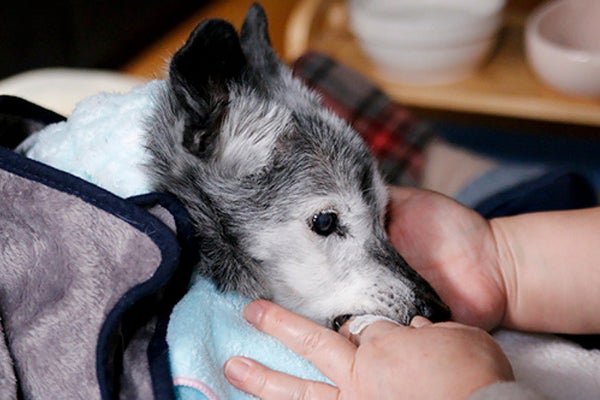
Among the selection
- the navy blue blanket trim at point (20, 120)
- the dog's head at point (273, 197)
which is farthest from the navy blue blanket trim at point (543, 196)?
the navy blue blanket trim at point (20, 120)

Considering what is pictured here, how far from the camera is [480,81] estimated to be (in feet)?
5.96

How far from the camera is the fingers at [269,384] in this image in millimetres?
685

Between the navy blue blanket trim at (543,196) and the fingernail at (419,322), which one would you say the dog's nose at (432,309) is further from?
the navy blue blanket trim at (543,196)

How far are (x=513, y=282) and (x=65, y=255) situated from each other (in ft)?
1.56

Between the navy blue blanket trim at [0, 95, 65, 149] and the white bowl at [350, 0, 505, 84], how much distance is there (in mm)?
1047

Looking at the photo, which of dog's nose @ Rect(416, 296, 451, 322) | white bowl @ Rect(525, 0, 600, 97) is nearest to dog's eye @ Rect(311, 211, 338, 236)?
dog's nose @ Rect(416, 296, 451, 322)

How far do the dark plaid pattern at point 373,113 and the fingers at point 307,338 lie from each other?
80cm

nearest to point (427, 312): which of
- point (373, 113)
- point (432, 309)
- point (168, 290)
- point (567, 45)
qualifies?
point (432, 309)

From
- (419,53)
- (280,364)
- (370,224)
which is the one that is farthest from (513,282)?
(419,53)

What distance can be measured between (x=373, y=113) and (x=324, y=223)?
84 centimetres

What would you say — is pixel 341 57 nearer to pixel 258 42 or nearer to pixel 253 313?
pixel 258 42

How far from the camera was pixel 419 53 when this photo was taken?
1.75 m

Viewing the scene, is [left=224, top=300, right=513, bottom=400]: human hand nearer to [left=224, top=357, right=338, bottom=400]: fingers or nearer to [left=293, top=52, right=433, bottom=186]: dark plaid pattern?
[left=224, top=357, right=338, bottom=400]: fingers

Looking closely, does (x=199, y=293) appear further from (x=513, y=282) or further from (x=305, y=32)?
(x=305, y=32)
